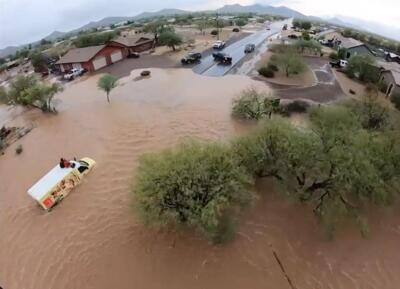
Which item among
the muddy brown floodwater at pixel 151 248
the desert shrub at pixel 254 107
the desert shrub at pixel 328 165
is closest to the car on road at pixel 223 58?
the desert shrub at pixel 254 107

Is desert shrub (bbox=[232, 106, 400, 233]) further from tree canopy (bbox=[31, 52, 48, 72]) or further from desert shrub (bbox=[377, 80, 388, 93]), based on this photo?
tree canopy (bbox=[31, 52, 48, 72])

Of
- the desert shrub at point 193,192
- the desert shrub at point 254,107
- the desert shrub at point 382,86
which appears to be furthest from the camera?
the desert shrub at point 382,86

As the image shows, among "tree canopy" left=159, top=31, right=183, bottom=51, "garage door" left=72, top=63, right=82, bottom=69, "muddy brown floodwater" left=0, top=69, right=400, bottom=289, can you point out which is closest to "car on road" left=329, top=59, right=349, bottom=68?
"tree canopy" left=159, top=31, right=183, bottom=51

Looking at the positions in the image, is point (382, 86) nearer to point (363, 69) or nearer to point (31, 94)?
point (363, 69)

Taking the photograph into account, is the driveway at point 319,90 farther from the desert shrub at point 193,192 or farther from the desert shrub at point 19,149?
the desert shrub at point 19,149

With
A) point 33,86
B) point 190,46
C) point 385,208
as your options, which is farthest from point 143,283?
point 190,46

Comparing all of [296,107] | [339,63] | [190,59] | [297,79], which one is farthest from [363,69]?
[190,59]
